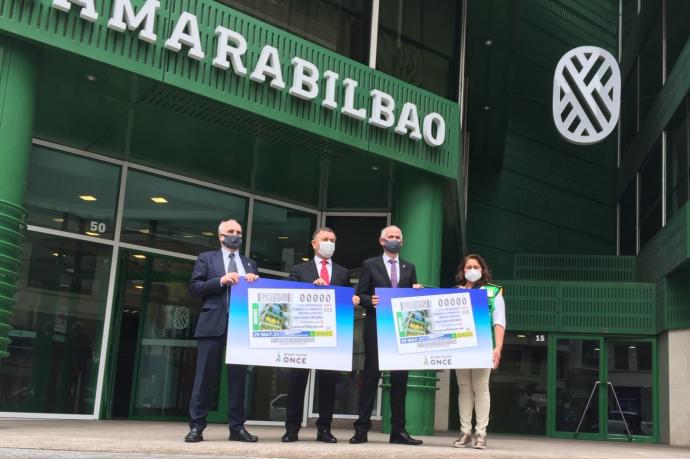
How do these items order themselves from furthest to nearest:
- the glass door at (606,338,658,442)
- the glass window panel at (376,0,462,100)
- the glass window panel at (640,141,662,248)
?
the glass window panel at (640,141,662,248)
the glass door at (606,338,658,442)
the glass window panel at (376,0,462,100)

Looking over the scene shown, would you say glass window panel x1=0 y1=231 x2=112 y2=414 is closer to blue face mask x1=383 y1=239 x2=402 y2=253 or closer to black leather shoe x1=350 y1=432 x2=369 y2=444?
black leather shoe x1=350 y1=432 x2=369 y2=444

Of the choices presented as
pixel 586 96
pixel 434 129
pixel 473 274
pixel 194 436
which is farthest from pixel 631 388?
→ pixel 194 436

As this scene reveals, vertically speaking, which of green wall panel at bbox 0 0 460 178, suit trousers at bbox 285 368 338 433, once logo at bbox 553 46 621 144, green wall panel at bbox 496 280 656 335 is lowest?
suit trousers at bbox 285 368 338 433

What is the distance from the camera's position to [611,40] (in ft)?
70.5

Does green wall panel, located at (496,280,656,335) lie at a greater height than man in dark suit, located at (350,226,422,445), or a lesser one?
greater

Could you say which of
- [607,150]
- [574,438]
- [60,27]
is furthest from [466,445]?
[607,150]

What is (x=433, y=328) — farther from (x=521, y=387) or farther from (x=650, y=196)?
(x=650, y=196)

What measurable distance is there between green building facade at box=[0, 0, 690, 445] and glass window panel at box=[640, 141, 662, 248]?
0.07m

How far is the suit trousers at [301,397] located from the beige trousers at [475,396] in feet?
4.38

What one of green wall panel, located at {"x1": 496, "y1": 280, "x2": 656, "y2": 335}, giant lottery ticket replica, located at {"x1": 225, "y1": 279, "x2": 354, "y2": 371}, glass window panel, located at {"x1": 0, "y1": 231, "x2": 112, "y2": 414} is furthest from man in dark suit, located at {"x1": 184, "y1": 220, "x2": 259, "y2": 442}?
green wall panel, located at {"x1": 496, "y1": 280, "x2": 656, "y2": 335}

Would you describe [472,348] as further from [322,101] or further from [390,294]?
[322,101]

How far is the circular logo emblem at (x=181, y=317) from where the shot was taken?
1171 centimetres

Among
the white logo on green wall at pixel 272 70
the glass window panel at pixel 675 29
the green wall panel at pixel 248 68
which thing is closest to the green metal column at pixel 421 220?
the green wall panel at pixel 248 68

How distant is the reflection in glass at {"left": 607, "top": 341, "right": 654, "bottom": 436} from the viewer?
15.7 meters
